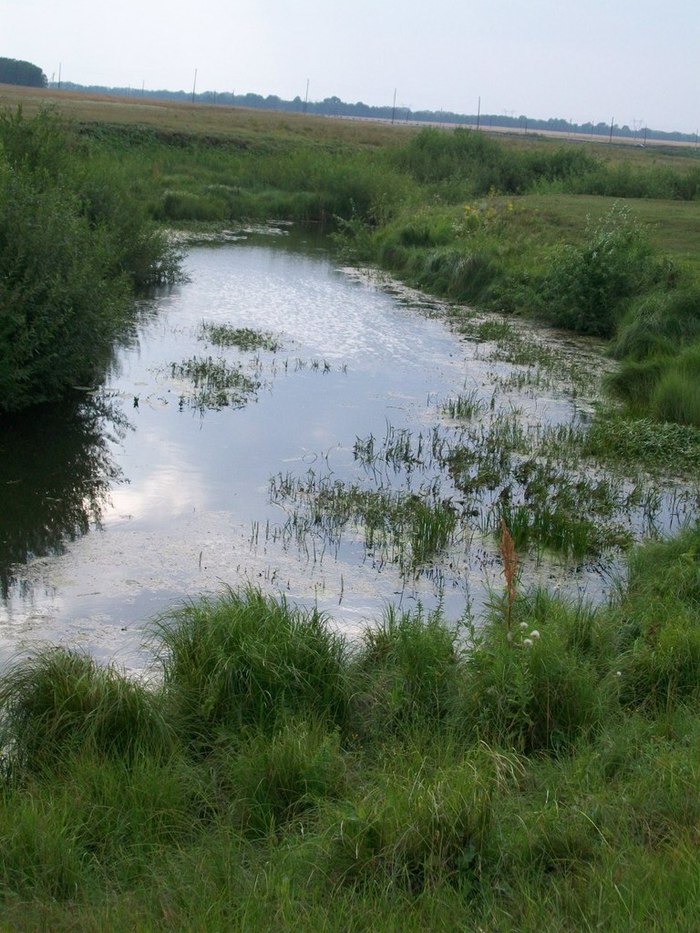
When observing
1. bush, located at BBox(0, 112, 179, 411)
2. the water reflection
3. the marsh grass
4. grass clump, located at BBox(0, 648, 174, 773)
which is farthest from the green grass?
bush, located at BBox(0, 112, 179, 411)

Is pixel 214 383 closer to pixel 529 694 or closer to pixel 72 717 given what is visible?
pixel 72 717

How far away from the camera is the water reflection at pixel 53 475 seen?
318 inches

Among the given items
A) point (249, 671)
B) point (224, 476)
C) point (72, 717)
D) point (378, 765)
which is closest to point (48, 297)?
point (224, 476)

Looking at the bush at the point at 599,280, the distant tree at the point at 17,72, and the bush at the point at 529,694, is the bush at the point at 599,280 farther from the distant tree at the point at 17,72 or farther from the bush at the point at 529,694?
the distant tree at the point at 17,72

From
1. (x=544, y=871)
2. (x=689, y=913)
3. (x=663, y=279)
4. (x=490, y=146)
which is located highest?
(x=490, y=146)

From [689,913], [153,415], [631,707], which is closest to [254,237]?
[153,415]

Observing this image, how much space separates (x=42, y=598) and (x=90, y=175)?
1205 cm

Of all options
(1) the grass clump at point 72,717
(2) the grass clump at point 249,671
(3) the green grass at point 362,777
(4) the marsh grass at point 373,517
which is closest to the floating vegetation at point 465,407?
(4) the marsh grass at point 373,517

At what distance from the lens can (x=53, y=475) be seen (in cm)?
953

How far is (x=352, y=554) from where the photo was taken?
794 centimetres

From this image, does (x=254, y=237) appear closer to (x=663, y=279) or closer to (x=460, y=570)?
(x=663, y=279)

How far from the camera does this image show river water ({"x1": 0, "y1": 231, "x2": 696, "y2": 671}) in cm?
714

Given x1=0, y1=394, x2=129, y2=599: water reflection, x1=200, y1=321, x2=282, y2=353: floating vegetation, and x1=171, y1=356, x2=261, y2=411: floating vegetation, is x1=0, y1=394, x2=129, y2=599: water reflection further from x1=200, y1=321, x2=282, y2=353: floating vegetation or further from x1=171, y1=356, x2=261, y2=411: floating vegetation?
x1=200, y1=321, x2=282, y2=353: floating vegetation

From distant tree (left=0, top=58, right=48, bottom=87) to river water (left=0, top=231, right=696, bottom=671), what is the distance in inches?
4256
